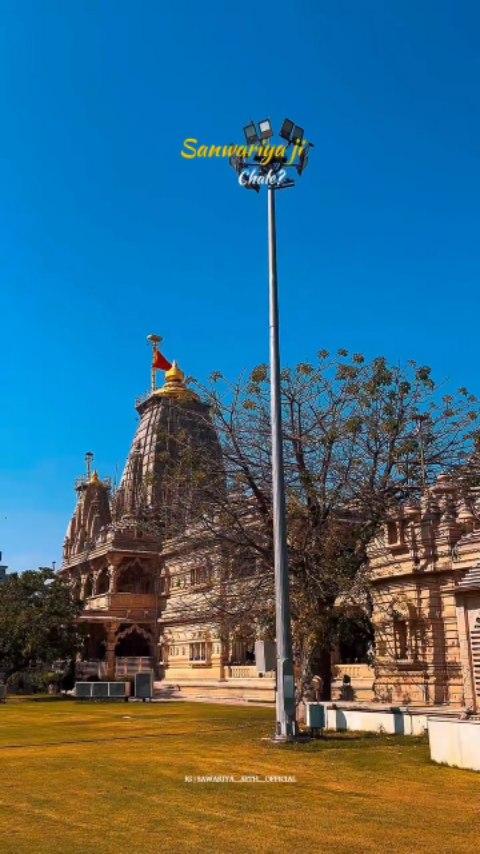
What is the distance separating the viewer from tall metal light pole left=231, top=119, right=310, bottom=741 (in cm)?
1684

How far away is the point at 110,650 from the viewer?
2160 inches

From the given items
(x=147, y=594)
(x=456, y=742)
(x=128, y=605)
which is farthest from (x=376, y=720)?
(x=147, y=594)

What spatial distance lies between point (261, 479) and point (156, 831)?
14531 millimetres

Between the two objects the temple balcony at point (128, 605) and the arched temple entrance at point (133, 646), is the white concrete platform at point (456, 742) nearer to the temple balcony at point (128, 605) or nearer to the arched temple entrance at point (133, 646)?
the temple balcony at point (128, 605)

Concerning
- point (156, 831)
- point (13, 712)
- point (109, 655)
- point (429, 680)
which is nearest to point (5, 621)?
point (109, 655)

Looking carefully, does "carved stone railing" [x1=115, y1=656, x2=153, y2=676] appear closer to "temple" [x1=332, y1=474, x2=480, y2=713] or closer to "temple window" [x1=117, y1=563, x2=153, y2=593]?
"temple window" [x1=117, y1=563, x2=153, y2=593]

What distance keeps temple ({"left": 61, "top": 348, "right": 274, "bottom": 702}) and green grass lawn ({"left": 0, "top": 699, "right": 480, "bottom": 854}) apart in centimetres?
1301

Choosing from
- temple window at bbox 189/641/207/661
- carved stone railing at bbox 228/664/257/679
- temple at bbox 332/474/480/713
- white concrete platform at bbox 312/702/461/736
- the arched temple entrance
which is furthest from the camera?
the arched temple entrance

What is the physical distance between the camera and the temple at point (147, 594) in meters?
46.1

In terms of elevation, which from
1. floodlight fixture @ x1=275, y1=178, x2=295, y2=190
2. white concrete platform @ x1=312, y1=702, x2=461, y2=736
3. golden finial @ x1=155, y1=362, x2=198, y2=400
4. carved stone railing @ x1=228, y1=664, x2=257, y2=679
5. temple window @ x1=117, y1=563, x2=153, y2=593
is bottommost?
white concrete platform @ x1=312, y1=702, x2=461, y2=736

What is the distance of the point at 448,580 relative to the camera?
28.1 meters

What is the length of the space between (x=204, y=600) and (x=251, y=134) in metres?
16.8

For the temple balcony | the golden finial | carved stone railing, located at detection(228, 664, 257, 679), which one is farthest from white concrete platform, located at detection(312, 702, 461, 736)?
the golden finial

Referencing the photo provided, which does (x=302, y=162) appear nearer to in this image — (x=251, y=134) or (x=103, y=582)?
(x=251, y=134)
